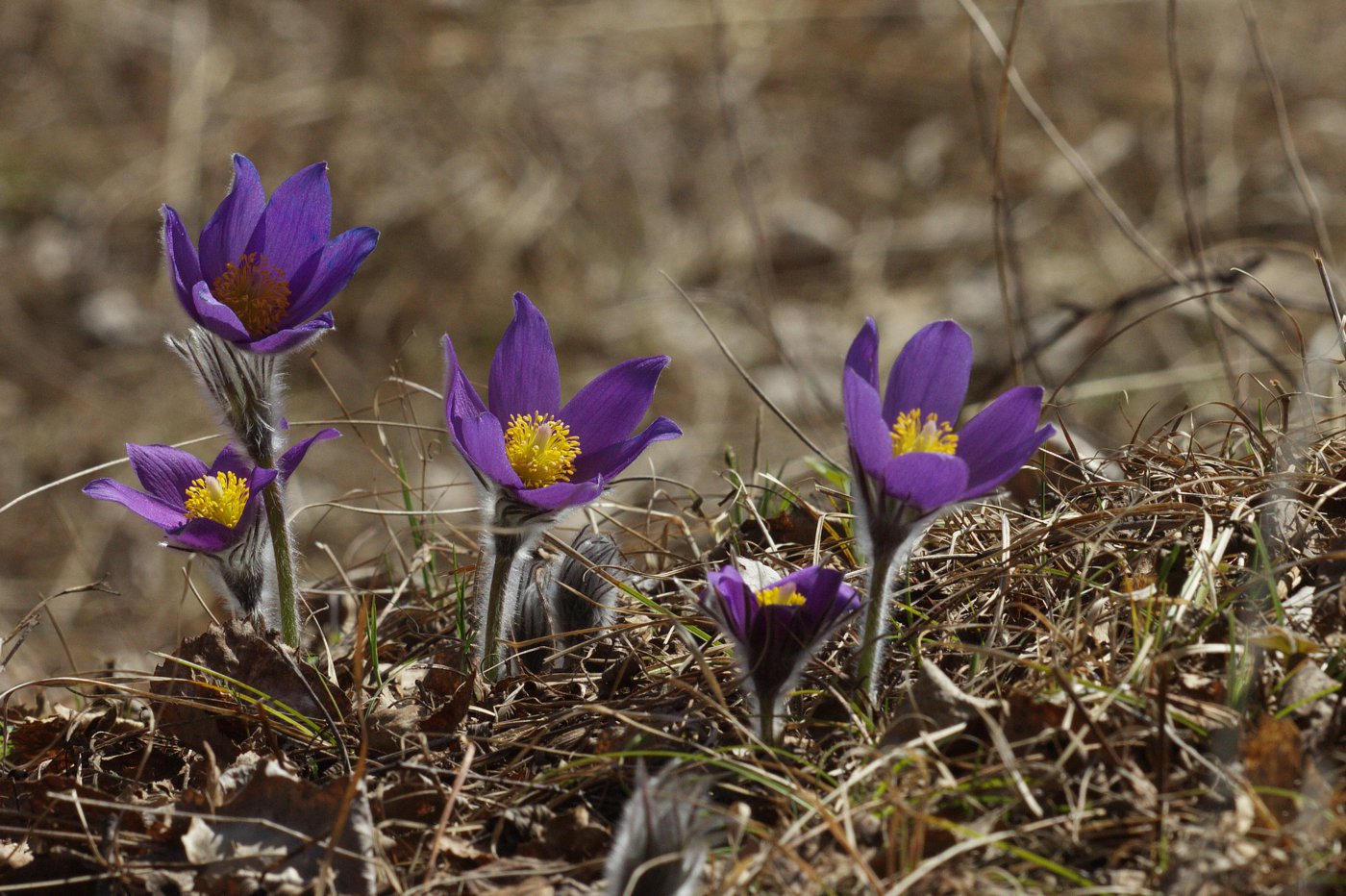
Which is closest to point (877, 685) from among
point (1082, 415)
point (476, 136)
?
point (1082, 415)

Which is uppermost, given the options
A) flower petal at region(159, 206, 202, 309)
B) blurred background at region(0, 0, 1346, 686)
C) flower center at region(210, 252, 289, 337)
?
flower petal at region(159, 206, 202, 309)

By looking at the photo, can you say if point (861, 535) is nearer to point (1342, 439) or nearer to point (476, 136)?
point (1342, 439)

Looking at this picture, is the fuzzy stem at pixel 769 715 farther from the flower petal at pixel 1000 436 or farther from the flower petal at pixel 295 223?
the flower petal at pixel 295 223

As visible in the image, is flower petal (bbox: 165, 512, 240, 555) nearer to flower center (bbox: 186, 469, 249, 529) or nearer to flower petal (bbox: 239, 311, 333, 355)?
flower center (bbox: 186, 469, 249, 529)

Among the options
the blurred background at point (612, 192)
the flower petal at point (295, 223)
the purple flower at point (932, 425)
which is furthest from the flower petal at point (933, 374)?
the blurred background at point (612, 192)

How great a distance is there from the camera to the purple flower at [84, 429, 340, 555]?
5.96 ft

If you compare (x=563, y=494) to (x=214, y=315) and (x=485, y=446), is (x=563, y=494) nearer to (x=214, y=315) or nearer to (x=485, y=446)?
(x=485, y=446)

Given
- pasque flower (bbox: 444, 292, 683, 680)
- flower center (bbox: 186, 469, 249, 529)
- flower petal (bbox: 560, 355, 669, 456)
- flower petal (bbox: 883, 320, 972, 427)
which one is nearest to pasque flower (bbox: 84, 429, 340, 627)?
flower center (bbox: 186, 469, 249, 529)

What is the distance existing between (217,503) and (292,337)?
0.32m

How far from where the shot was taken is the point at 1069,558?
206 cm

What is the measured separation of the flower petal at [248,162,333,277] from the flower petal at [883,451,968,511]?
0.98 metres

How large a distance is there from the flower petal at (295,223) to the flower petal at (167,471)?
36 centimetres

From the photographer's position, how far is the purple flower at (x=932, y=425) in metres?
1.56

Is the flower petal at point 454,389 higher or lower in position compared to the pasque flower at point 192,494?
higher
